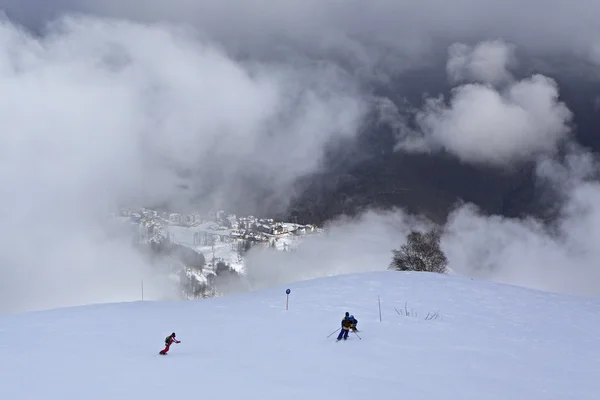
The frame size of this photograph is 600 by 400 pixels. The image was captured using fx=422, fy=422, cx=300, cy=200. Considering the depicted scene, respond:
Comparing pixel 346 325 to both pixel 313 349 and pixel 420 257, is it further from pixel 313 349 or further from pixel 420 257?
pixel 420 257

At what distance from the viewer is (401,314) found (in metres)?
24.7

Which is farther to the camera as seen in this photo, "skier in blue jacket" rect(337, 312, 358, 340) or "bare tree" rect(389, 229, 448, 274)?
"bare tree" rect(389, 229, 448, 274)

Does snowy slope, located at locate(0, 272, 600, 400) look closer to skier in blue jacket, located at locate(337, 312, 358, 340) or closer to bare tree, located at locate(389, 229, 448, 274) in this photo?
skier in blue jacket, located at locate(337, 312, 358, 340)

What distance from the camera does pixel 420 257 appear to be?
65.1m

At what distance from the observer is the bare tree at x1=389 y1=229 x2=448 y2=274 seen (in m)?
64.9

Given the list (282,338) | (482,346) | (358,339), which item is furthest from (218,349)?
(482,346)

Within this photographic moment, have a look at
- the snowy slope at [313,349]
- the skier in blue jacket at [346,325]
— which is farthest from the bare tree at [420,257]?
the skier in blue jacket at [346,325]

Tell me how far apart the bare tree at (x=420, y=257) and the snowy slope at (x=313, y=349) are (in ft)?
108

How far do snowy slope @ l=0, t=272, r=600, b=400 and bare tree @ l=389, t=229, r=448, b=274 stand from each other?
108 ft

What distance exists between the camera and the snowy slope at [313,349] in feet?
38.3

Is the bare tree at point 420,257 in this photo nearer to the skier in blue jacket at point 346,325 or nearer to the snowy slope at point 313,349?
the snowy slope at point 313,349

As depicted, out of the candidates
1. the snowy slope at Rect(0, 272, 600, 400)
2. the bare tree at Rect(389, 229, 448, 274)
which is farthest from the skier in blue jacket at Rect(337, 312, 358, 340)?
the bare tree at Rect(389, 229, 448, 274)

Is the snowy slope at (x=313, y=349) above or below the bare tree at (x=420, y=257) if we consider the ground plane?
below

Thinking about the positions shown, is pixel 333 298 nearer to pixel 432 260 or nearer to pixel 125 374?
pixel 125 374
